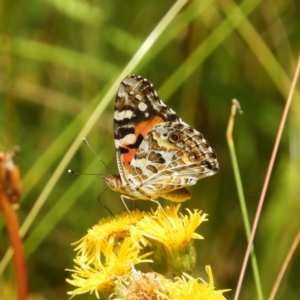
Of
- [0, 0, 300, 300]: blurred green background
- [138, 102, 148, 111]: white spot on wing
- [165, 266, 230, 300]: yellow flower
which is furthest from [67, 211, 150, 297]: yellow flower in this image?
[0, 0, 300, 300]: blurred green background

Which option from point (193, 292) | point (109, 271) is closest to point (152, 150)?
point (109, 271)

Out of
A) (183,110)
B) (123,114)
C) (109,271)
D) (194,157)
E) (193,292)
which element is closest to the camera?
(193,292)

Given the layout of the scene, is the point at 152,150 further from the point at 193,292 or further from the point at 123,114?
the point at 193,292

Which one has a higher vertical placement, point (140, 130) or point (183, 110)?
point (183, 110)

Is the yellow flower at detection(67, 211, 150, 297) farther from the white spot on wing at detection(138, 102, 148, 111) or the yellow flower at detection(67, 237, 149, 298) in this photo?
the white spot on wing at detection(138, 102, 148, 111)

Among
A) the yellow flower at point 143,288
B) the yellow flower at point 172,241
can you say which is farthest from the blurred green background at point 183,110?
the yellow flower at point 143,288

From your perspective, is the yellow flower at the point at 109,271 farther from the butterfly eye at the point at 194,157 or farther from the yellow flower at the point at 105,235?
the butterfly eye at the point at 194,157

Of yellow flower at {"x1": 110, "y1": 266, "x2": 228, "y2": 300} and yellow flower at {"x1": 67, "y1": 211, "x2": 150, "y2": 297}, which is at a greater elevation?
yellow flower at {"x1": 67, "y1": 211, "x2": 150, "y2": 297}
